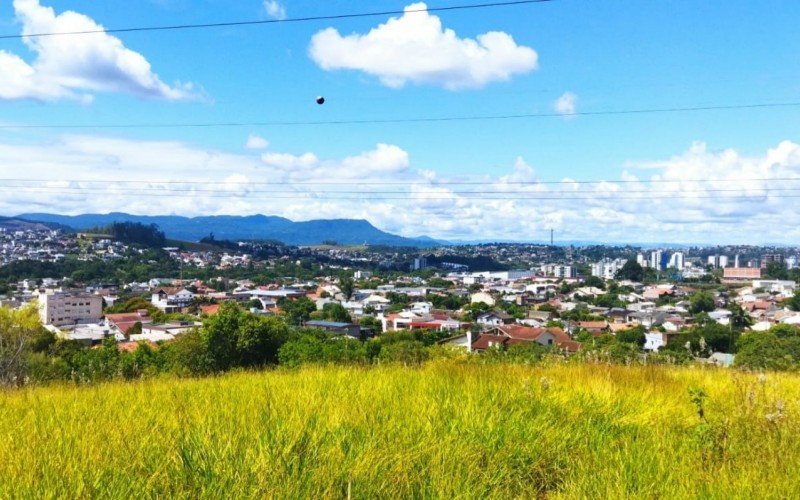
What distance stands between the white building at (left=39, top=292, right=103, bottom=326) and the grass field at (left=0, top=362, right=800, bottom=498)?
2825 inches

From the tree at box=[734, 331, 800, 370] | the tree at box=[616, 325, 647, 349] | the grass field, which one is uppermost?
the grass field

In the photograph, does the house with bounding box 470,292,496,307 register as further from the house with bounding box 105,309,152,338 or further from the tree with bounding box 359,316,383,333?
the house with bounding box 105,309,152,338

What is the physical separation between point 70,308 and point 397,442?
7734 centimetres

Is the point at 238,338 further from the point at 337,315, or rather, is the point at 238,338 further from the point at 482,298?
the point at 482,298

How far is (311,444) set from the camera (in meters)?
2.83

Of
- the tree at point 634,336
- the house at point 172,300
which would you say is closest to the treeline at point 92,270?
the house at point 172,300

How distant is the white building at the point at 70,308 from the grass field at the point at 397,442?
71764mm

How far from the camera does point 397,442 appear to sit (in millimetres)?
2979

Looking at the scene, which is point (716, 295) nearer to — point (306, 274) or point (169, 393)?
point (306, 274)

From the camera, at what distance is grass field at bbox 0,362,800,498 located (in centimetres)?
246

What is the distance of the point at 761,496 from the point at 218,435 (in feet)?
8.19

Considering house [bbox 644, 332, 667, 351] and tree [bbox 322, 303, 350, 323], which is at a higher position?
house [bbox 644, 332, 667, 351]

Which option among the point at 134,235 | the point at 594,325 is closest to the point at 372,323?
the point at 594,325

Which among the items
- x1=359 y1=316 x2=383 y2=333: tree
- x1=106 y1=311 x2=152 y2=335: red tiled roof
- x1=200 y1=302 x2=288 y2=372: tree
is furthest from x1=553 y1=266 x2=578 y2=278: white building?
x1=200 y1=302 x2=288 y2=372: tree
